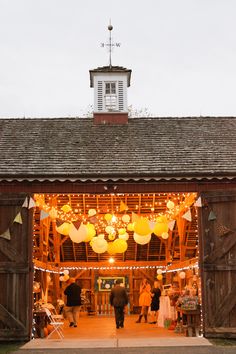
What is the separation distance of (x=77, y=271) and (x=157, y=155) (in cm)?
1183

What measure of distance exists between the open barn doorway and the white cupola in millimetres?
2563

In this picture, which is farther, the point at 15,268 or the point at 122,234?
the point at 122,234

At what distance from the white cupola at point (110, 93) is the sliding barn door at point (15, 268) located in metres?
5.45

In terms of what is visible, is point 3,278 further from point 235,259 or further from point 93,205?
point 93,205

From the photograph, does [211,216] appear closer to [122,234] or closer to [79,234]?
[79,234]

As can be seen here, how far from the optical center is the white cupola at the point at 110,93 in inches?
669

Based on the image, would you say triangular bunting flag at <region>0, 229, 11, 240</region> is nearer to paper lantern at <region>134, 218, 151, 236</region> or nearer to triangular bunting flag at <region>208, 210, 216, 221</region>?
paper lantern at <region>134, 218, 151, 236</region>

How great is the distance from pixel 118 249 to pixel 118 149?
3867mm

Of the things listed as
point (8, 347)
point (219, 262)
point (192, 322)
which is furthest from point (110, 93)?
point (8, 347)

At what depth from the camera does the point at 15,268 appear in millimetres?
12086

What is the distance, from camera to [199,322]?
12.8m

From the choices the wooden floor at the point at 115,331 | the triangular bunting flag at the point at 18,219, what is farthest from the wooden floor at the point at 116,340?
the triangular bunting flag at the point at 18,219

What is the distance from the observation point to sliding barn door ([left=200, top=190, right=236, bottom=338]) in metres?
12.0

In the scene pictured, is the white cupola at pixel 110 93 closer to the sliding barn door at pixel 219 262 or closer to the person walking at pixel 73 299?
the person walking at pixel 73 299
